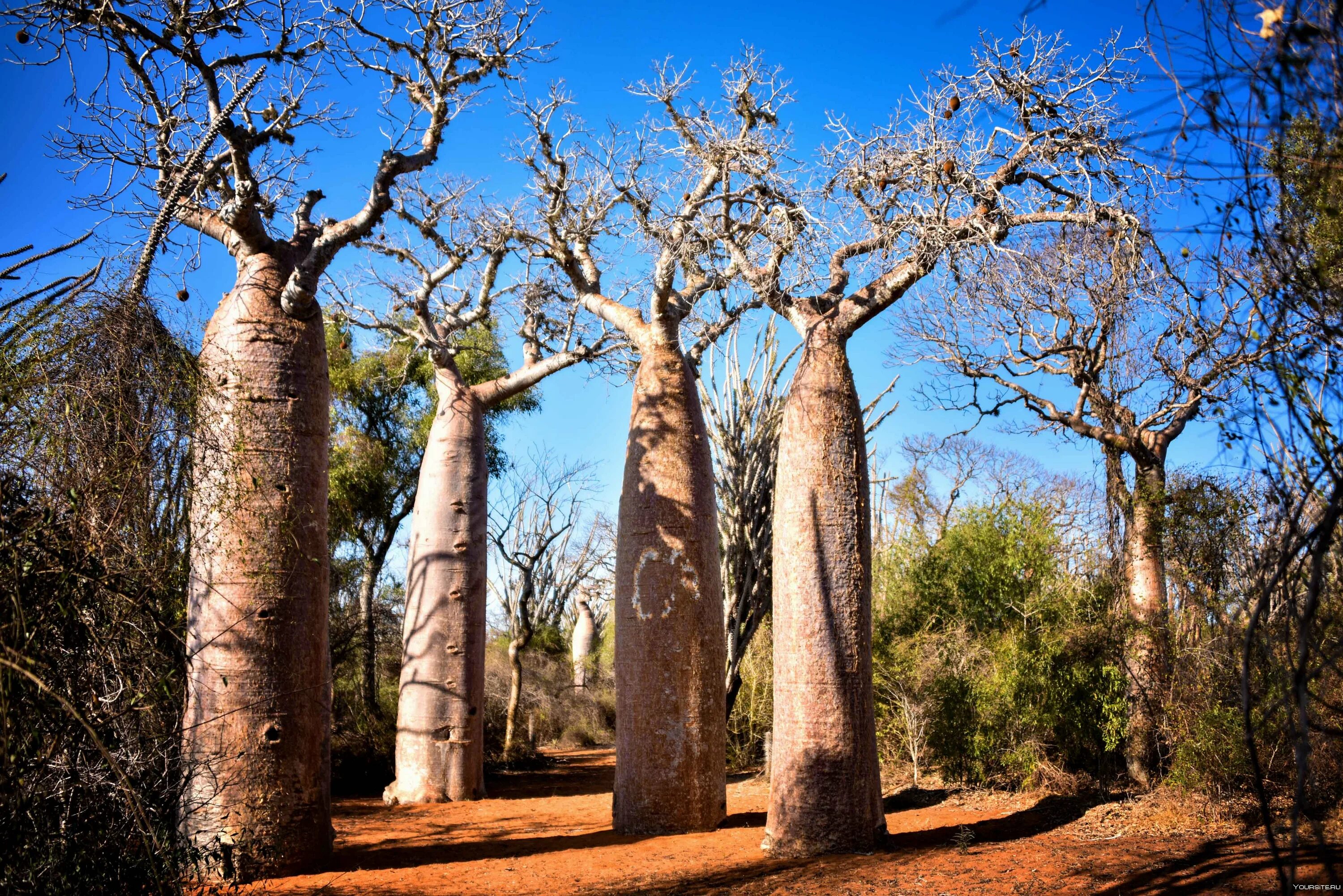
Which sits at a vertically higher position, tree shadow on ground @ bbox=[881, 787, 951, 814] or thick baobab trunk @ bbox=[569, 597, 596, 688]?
thick baobab trunk @ bbox=[569, 597, 596, 688]

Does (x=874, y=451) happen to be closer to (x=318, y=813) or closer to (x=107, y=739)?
(x=318, y=813)

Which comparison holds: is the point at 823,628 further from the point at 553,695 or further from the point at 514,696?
the point at 553,695

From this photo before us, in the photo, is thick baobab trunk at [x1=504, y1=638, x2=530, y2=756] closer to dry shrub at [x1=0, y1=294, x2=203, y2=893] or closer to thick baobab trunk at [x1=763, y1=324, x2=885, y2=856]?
thick baobab trunk at [x1=763, y1=324, x2=885, y2=856]

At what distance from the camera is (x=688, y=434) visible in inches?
252

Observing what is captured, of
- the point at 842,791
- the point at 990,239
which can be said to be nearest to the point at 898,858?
the point at 842,791

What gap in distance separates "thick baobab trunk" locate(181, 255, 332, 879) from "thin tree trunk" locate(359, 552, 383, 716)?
513 cm

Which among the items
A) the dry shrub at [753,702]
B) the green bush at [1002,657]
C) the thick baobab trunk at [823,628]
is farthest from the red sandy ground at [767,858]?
the dry shrub at [753,702]

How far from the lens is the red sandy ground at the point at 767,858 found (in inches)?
161

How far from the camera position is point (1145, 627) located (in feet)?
22.3

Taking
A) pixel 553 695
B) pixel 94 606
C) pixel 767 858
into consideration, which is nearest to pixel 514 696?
pixel 553 695

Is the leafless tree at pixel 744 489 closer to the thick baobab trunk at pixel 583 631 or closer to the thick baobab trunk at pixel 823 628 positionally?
→ the thick baobab trunk at pixel 823 628

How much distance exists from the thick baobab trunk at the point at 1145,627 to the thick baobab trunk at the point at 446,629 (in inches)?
206

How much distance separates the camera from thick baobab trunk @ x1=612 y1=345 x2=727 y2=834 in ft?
19.3

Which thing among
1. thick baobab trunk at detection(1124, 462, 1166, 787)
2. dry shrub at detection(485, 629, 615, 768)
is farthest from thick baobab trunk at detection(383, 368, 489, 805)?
thick baobab trunk at detection(1124, 462, 1166, 787)
